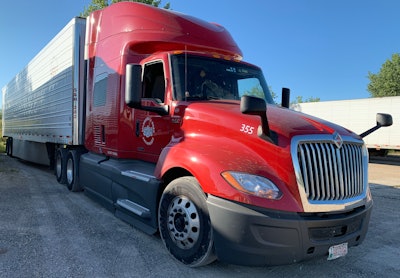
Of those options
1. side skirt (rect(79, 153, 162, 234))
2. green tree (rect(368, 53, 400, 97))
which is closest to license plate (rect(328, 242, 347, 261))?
side skirt (rect(79, 153, 162, 234))

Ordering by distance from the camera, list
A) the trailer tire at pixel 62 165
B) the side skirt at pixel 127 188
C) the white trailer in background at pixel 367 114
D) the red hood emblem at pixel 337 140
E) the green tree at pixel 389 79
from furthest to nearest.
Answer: the green tree at pixel 389 79 → the white trailer in background at pixel 367 114 → the trailer tire at pixel 62 165 → the side skirt at pixel 127 188 → the red hood emblem at pixel 337 140

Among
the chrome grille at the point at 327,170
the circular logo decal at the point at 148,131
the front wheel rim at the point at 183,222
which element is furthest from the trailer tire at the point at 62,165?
the chrome grille at the point at 327,170

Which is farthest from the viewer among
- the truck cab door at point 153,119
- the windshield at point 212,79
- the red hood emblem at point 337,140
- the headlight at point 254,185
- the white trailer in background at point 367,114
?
the white trailer in background at point 367,114

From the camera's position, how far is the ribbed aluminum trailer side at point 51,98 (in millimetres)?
7957

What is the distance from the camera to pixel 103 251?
429 centimetres

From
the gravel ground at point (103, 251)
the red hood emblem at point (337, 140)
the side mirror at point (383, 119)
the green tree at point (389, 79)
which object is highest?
the green tree at point (389, 79)

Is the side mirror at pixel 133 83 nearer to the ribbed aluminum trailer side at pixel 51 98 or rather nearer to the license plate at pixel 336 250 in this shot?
the license plate at pixel 336 250

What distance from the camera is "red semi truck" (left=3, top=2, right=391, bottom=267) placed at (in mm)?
3293

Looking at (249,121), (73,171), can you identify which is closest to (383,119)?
(249,121)

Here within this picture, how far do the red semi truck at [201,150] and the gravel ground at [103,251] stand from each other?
0.27 m

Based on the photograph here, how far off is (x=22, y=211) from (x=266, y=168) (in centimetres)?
477

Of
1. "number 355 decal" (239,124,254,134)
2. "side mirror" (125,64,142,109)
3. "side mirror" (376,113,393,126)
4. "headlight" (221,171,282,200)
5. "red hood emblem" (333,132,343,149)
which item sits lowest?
"headlight" (221,171,282,200)

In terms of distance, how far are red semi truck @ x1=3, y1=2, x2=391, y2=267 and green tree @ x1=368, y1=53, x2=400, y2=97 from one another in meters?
42.9

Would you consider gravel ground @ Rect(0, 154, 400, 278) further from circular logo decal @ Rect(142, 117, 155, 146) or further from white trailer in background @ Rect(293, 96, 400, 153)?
white trailer in background @ Rect(293, 96, 400, 153)
